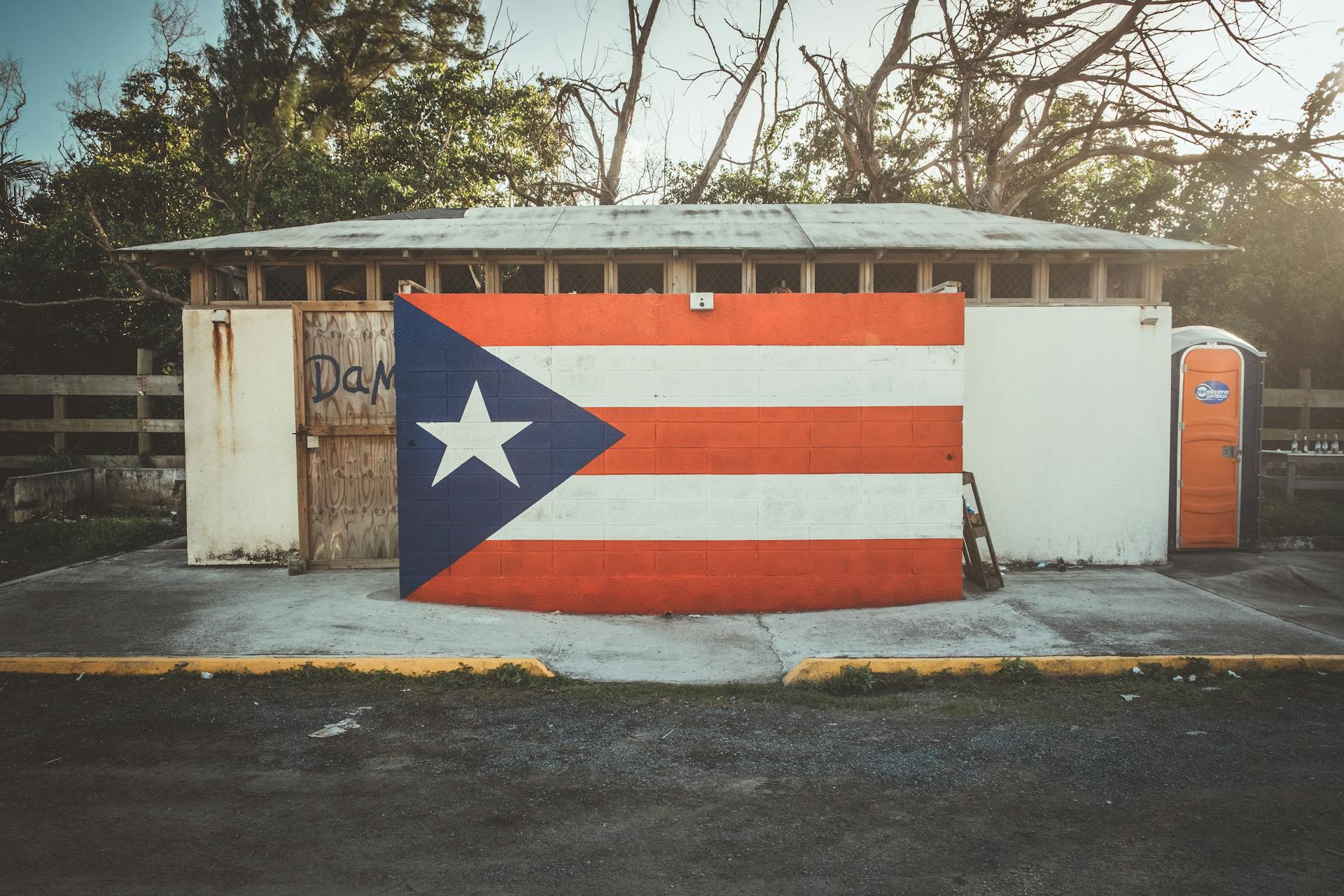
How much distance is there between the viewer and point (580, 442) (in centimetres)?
698

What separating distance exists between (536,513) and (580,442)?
0.75 m

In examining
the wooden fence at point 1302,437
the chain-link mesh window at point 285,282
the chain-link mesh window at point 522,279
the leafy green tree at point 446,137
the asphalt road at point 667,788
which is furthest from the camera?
the leafy green tree at point 446,137

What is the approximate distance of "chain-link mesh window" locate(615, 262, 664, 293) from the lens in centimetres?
870

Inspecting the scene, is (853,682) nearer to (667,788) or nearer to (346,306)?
(667,788)

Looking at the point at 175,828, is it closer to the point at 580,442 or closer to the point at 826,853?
the point at 826,853

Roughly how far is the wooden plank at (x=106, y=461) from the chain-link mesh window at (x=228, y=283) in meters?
3.88

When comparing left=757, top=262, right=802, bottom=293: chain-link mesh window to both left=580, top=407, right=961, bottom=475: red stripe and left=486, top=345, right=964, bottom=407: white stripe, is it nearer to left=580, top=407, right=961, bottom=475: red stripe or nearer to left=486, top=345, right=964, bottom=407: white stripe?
left=486, top=345, right=964, bottom=407: white stripe

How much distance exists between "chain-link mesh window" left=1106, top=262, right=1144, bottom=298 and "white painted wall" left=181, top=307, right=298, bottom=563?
9.17m

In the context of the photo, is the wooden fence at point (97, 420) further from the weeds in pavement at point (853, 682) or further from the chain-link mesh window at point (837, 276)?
the weeds in pavement at point (853, 682)

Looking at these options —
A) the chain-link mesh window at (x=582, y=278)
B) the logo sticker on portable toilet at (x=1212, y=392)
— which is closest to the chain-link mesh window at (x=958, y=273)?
the logo sticker on portable toilet at (x=1212, y=392)

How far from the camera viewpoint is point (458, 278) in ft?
29.5

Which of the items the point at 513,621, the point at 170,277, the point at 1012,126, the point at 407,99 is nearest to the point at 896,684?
the point at 513,621

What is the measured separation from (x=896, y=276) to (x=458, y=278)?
16.5 feet

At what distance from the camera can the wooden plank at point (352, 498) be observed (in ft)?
27.0
